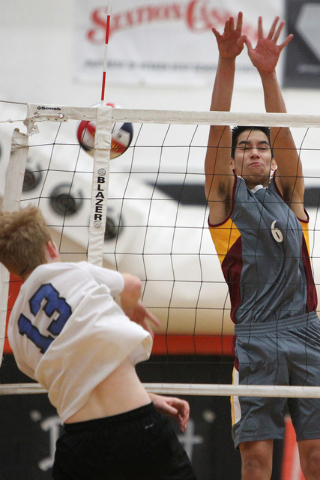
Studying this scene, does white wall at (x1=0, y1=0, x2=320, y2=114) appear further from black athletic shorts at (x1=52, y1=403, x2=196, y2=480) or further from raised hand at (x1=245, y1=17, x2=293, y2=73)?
black athletic shorts at (x1=52, y1=403, x2=196, y2=480)

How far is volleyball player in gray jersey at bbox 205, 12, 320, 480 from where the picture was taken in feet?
7.98

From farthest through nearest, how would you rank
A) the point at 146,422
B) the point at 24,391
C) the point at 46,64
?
the point at 46,64 → the point at 24,391 → the point at 146,422

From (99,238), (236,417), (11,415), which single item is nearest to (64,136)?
(11,415)

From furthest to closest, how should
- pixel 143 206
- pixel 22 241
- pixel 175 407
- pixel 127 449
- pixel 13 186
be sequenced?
pixel 143 206 → pixel 13 186 → pixel 175 407 → pixel 22 241 → pixel 127 449

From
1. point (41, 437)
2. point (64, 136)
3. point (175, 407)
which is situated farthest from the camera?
point (64, 136)

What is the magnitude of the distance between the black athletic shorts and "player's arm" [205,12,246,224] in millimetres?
1337

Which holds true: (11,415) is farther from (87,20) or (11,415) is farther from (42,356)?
(87,20)

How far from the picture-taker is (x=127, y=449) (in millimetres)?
1585

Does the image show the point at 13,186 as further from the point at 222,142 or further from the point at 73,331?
the point at 73,331

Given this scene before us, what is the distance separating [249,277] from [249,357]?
369 millimetres

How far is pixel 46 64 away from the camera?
6.92 meters

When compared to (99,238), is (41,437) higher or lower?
lower

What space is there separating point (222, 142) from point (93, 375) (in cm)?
152

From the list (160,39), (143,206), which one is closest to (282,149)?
(143,206)
